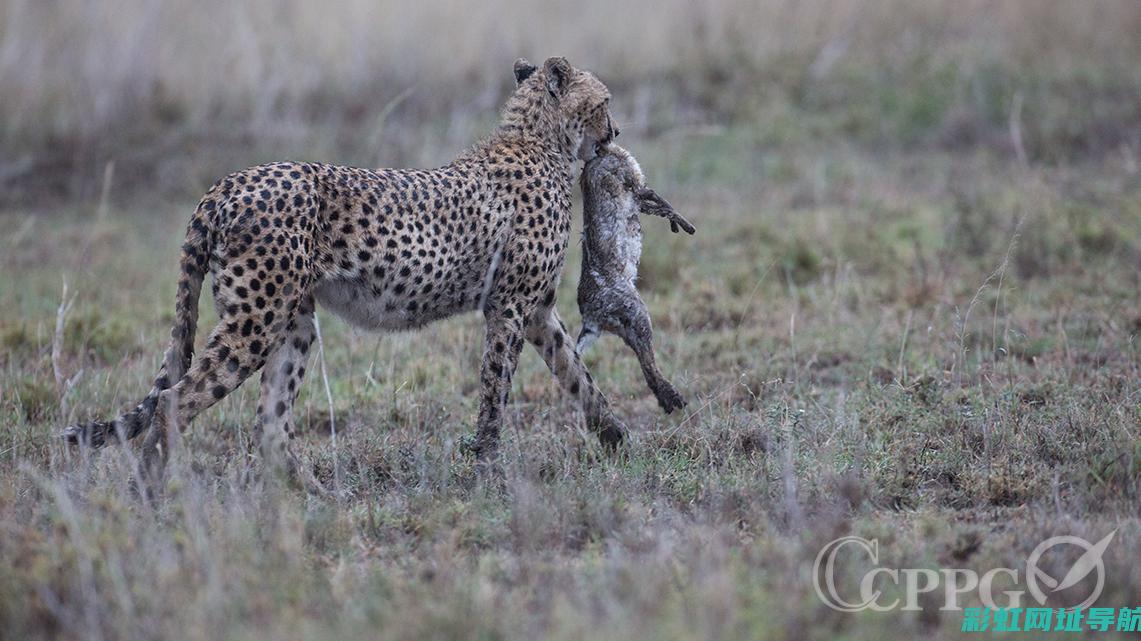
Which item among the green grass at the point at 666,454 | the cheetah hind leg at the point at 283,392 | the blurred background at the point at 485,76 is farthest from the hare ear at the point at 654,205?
the blurred background at the point at 485,76

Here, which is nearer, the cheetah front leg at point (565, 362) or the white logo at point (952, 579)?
the white logo at point (952, 579)

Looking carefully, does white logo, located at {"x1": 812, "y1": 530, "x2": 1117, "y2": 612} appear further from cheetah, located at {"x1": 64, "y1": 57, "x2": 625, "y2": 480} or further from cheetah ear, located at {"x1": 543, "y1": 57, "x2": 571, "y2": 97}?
cheetah ear, located at {"x1": 543, "y1": 57, "x2": 571, "y2": 97}

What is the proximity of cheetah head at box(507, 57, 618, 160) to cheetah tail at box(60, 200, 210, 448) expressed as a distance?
1480mm

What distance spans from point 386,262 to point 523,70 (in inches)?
49.8

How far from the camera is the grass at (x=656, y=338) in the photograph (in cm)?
334

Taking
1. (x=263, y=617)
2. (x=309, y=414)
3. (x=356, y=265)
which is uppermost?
(x=356, y=265)

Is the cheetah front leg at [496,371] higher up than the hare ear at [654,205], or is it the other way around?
the hare ear at [654,205]

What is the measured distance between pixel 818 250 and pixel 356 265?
12.1 feet

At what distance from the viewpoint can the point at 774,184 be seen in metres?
9.16

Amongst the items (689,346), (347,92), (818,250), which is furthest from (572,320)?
(347,92)

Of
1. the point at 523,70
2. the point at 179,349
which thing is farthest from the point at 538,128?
the point at 179,349

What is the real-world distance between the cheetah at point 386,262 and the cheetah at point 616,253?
12 cm

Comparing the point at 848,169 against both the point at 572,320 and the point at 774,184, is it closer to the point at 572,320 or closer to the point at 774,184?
the point at 774,184

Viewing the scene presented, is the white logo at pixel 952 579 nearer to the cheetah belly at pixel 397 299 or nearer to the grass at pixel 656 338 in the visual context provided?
the grass at pixel 656 338
